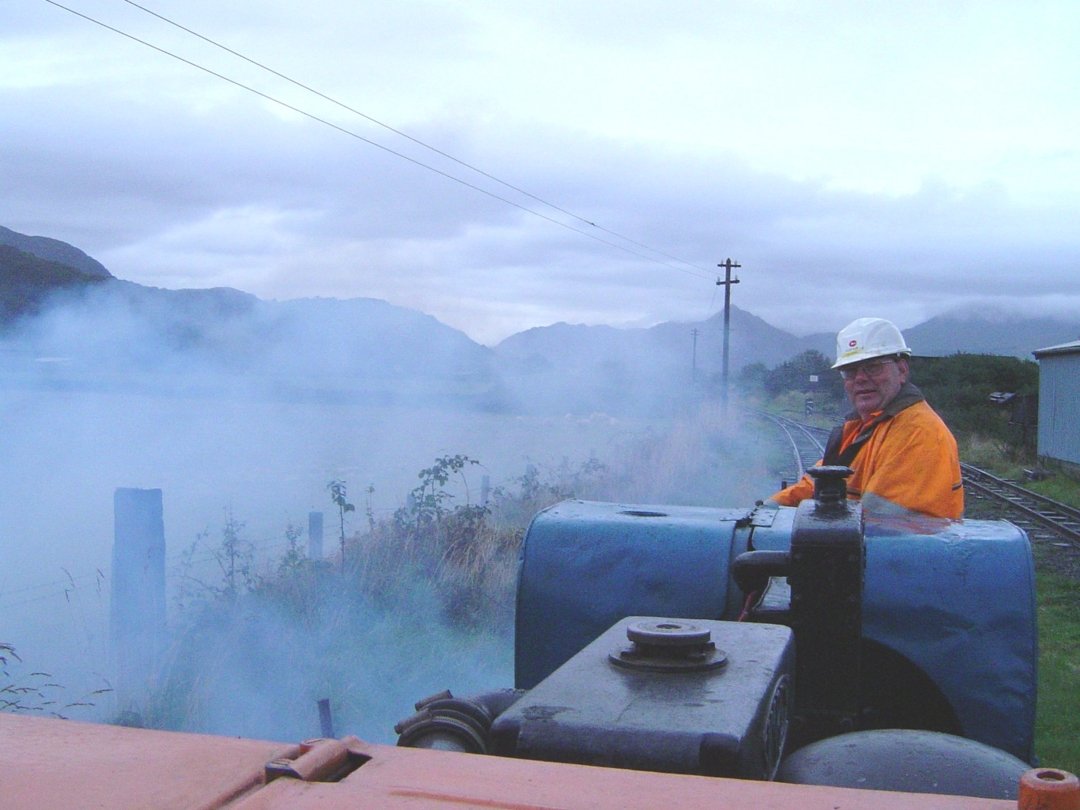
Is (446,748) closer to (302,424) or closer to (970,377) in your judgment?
(302,424)

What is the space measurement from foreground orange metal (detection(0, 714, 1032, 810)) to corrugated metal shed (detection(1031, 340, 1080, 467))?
24.7 m

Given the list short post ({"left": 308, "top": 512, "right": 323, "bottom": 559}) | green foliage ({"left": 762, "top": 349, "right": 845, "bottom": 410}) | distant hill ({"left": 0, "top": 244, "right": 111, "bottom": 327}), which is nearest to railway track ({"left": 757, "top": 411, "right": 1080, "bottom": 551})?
short post ({"left": 308, "top": 512, "right": 323, "bottom": 559})

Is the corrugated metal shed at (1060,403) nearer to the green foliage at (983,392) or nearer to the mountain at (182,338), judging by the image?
the green foliage at (983,392)

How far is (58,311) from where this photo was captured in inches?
294

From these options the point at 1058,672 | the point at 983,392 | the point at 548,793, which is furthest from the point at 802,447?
the point at 548,793

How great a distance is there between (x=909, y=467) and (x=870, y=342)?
663 mm

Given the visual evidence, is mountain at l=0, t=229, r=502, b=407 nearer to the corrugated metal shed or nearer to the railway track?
the railway track

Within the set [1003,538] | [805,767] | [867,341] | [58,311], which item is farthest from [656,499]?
[805,767]

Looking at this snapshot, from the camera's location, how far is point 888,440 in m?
3.56

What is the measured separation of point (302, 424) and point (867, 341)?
14.2 meters

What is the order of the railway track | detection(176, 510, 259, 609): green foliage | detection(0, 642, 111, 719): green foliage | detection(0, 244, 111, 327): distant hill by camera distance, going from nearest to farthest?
detection(0, 642, 111, 719): green foliage
detection(176, 510, 259, 609): green foliage
detection(0, 244, 111, 327): distant hill
the railway track

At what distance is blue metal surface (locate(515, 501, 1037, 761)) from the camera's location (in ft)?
8.98

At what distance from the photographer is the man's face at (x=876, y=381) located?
3818 millimetres

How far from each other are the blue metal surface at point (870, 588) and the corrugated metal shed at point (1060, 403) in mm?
22916
